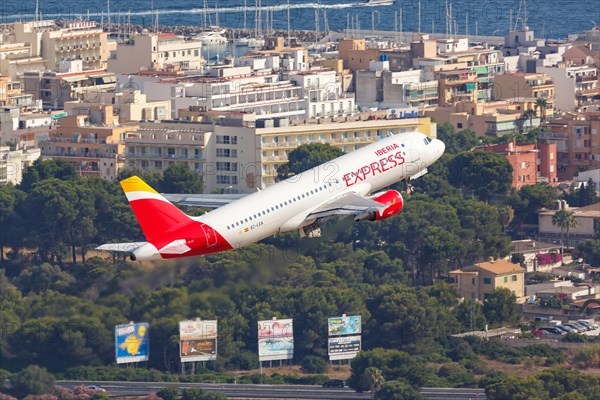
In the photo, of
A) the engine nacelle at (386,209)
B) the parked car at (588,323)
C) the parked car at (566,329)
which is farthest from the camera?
the parked car at (588,323)

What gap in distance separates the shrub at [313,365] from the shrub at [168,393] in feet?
38.0

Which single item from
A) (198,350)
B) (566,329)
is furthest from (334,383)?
(566,329)

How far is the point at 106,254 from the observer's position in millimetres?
191125

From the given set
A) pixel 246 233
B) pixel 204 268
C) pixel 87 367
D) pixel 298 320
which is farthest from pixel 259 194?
pixel 298 320

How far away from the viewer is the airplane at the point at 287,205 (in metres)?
119

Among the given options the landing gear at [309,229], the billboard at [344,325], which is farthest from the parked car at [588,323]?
the landing gear at [309,229]

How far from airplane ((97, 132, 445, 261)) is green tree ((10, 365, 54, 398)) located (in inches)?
1379

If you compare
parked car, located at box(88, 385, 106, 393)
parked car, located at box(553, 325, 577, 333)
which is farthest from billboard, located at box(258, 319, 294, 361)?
parked car, located at box(553, 325, 577, 333)

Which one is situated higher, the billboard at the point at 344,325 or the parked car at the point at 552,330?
the billboard at the point at 344,325

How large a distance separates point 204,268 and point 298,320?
49.5m

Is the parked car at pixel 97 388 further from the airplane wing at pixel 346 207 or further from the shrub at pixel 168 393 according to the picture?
the airplane wing at pixel 346 207

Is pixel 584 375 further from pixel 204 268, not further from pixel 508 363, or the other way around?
pixel 204 268

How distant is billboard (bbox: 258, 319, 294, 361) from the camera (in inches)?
7308

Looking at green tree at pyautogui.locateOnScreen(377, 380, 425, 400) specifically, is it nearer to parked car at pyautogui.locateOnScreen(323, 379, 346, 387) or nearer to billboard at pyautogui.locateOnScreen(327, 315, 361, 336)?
parked car at pyautogui.locateOnScreen(323, 379, 346, 387)
